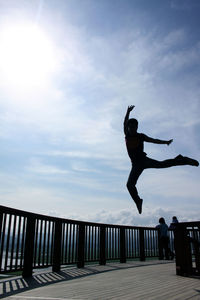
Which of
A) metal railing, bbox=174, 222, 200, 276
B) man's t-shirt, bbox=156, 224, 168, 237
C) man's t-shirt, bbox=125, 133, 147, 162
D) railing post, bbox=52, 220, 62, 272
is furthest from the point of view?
man's t-shirt, bbox=156, 224, 168, 237

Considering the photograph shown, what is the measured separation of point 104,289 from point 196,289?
1.49 metres

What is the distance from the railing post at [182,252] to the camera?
19.7ft

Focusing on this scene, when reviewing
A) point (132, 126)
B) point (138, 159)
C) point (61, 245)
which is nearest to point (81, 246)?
point (61, 245)

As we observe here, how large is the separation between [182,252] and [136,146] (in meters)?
2.93

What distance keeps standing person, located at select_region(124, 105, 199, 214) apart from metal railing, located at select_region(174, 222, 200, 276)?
1.67 meters

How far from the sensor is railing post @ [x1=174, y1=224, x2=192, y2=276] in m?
6.00

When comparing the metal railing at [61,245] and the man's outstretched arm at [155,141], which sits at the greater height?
the man's outstretched arm at [155,141]

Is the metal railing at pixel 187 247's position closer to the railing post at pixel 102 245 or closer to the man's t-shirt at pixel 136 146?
the man's t-shirt at pixel 136 146

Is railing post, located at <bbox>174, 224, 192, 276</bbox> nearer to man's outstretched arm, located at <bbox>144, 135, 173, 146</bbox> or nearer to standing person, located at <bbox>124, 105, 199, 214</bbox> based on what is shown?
standing person, located at <bbox>124, 105, 199, 214</bbox>

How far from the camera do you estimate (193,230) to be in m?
6.07

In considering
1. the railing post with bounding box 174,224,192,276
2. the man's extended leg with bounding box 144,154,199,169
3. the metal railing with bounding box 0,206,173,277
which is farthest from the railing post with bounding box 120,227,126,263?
the man's extended leg with bounding box 144,154,199,169

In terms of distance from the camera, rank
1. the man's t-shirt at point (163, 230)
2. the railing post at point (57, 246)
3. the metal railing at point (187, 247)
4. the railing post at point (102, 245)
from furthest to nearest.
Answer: the man's t-shirt at point (163, 230)
the railing post at point (102, 245)
the railing post at point (57, 246)
the metal railing at point (187, 247)

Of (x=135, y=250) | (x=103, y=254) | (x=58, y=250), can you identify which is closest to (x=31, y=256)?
(x=58, y=250)

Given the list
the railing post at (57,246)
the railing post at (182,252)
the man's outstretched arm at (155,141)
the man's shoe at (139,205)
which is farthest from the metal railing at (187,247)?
the railing post at (57,246)
